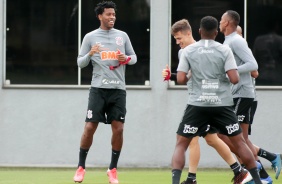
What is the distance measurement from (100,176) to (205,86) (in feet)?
13.7

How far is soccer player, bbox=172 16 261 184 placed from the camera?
10844 millimetres

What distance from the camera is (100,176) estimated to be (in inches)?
578

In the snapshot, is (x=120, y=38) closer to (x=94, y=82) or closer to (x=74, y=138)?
(x=94, y=82)

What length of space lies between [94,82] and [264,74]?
5337 mm

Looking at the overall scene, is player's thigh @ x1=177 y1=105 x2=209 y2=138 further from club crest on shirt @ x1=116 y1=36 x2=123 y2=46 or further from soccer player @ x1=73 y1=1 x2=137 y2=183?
club crest on shirt @ x1=116 y1=36 x2=123 y2=46

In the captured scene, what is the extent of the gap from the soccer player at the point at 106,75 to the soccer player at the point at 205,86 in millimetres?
1812

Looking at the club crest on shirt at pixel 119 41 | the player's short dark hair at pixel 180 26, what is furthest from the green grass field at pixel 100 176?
the player's short dark hair at pixel 180 26

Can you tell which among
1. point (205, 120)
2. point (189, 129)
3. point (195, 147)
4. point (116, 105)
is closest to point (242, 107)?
point (195, 147)

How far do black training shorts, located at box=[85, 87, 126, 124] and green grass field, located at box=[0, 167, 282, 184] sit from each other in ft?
3.43

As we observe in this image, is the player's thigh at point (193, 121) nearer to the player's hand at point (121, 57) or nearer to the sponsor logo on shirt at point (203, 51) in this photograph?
the sponsor logo on shirt at point (203, 51)

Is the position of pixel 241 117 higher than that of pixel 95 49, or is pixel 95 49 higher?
pixel 95 49

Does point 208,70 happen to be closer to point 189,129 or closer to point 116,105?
point 189,129

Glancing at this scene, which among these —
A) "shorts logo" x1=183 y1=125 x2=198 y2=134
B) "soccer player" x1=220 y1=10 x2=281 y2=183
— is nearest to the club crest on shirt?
"soccer player" x1=220 y1=10 x2=281 y2=183

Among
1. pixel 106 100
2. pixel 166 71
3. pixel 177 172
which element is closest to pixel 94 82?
pixel 106 100
